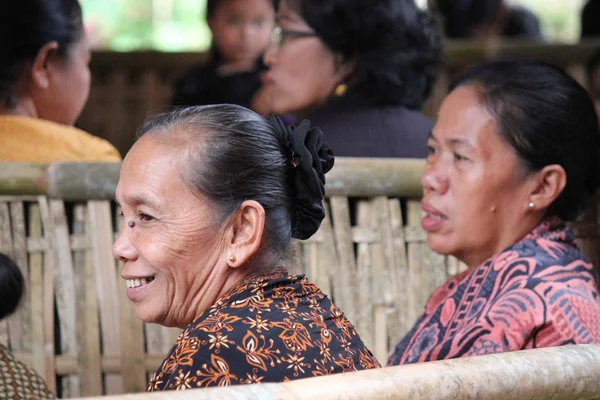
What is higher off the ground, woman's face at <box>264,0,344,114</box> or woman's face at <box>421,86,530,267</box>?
woman's face at <box>264,0,344,114</box>

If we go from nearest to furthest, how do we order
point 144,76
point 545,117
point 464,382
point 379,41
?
point 464,382 < point 545,117 < point 379,41 < point 144,76

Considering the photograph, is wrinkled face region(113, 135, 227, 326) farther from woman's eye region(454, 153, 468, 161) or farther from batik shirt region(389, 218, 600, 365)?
woman's eye region(454, 153, 468, 161)

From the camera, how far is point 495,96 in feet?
7.00

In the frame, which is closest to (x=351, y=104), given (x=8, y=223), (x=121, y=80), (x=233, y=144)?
(x=8, y=223)

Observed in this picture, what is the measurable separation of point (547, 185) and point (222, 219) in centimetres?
84

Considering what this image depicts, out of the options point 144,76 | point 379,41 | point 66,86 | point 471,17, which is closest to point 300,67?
point 379,41

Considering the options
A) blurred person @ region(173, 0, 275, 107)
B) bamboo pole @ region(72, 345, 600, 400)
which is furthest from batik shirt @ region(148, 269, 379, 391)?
blurred person @ region(173, 0, 275, 107)

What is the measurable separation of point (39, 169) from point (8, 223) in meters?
0.14

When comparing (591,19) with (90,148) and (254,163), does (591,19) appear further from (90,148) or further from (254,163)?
(254,163)

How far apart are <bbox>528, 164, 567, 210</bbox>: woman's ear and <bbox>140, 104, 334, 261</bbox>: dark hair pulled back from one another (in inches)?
24.7

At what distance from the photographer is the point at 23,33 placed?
8.68 ft

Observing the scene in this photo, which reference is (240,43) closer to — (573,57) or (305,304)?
(573,57)

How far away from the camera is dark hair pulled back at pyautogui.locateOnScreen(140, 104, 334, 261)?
1.55 meters

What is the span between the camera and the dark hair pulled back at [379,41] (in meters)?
2.85
